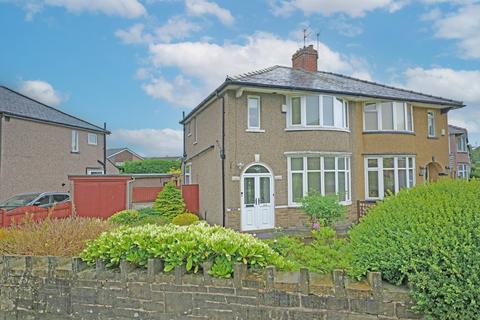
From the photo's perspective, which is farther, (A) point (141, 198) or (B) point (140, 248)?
(A) point (141, 198)

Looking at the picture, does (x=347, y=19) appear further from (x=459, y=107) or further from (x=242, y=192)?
(x=459, y=107)

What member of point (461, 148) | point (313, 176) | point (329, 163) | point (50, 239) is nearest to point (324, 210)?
point (313, 176)

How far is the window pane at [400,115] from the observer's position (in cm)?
1884

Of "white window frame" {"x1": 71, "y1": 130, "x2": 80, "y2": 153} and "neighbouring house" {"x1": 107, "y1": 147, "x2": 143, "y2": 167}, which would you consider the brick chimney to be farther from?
"neighbouring house" {"x1": 107, "y1": 147, "x2": 143, "y2": 167}

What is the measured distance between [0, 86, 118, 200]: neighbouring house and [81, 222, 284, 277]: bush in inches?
774

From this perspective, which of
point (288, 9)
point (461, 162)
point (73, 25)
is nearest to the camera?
point (73, 25)

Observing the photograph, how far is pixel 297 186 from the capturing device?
16.3 metres

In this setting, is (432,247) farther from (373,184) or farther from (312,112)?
(373,184)

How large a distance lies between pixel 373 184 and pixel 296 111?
5991 millimetres

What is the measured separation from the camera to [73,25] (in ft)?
36.4

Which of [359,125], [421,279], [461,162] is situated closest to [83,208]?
[359,125]

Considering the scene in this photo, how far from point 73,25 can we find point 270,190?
10015mm

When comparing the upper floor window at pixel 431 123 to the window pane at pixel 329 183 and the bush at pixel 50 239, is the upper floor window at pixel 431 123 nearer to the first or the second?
the window pane at pixel 329 183

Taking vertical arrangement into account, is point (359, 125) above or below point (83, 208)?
above
